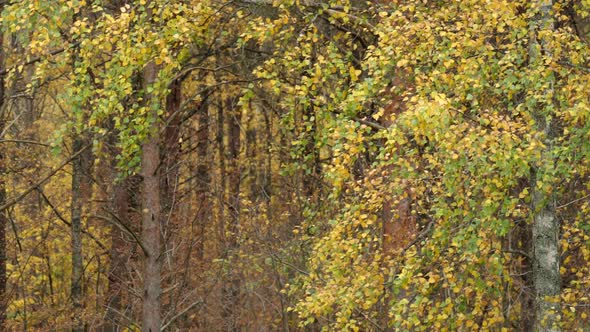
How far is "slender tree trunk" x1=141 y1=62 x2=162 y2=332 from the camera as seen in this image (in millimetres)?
12656

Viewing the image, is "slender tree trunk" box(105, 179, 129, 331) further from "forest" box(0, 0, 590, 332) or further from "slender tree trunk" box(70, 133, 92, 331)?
"slender tree trunk" box(70, 133, 92, 331)

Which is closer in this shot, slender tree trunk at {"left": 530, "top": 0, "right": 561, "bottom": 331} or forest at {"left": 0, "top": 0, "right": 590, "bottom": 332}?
forest at {"left": 0, "top": 0, "right": 590, "bottom": 332}

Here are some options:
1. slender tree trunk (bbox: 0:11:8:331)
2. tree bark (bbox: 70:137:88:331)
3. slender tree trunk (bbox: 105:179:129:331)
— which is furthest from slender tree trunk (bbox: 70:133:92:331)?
slender tree trunk (bbox: 0:11:8:331)

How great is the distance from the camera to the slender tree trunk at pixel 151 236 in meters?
12.7

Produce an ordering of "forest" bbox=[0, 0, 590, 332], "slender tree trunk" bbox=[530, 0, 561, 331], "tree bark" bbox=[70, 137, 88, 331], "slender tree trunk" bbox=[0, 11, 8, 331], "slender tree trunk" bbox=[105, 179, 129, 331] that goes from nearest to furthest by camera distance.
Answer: "forest" bbox=[0, 0, 590, 332] < "slender tree trunk" bbox=[530, 0, 561, 331] < "slender tree trunk" bbox=[0, 11, 8, 331] < "slender tree trunk" bbox=[105, 179, 129, 331] < "tree bark" bbox=[70, 137, 88, 331]

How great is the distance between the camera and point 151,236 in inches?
498

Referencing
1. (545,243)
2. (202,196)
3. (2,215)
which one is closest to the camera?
(545,243)

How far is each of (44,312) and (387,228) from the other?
19.4 ft

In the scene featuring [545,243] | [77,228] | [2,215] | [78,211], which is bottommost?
[545,243]

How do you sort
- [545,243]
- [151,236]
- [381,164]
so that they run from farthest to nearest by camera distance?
[151,236]
[545,243]
[381,164]

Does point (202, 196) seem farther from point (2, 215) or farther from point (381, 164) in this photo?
point (381, 164)

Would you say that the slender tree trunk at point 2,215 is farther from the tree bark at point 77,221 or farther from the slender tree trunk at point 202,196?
the slender tree trunk at point 202,196

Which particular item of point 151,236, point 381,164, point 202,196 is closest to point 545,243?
point 381,164

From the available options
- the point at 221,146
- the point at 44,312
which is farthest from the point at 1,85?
the point at 221,146
